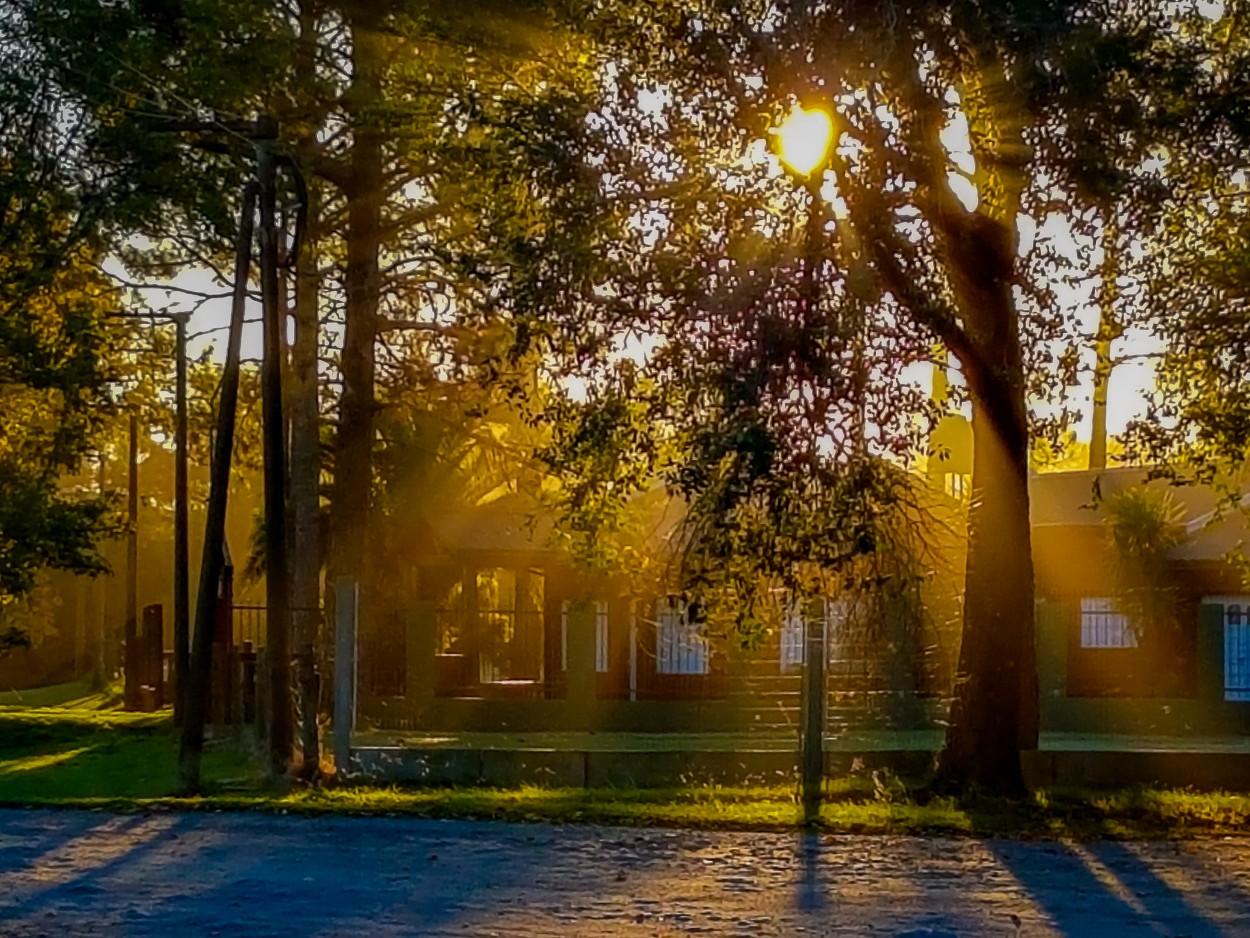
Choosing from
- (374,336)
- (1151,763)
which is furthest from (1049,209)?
(374,336)

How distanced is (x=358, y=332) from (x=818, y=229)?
37.8 ft

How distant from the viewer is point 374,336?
75.3 feet

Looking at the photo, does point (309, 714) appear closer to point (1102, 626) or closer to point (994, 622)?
point (994, 622)

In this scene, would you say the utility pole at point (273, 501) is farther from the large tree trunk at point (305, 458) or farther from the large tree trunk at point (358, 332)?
the large tree trunk at point (305, 458)

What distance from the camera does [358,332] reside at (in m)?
22.8

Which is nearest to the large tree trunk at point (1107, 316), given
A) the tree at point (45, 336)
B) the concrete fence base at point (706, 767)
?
the concrete fence base at point (706, 767)

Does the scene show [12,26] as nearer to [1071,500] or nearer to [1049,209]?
[1049,209]

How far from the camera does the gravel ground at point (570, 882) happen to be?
8.68 meters

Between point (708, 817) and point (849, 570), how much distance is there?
7.34 ft

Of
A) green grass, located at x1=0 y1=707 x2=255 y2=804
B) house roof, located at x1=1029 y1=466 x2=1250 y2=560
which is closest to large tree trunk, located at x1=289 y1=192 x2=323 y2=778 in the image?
green grass, located at x1=0 y1=707 x2=255 y2=804

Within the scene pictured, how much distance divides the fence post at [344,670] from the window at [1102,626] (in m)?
16.2

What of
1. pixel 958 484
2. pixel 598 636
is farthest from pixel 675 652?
pixel 958 484

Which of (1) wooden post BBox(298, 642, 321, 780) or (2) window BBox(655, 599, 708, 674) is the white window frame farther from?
(1) wooden post BBox(298, 642, 321, 780)

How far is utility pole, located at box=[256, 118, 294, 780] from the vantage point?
15359 mm
